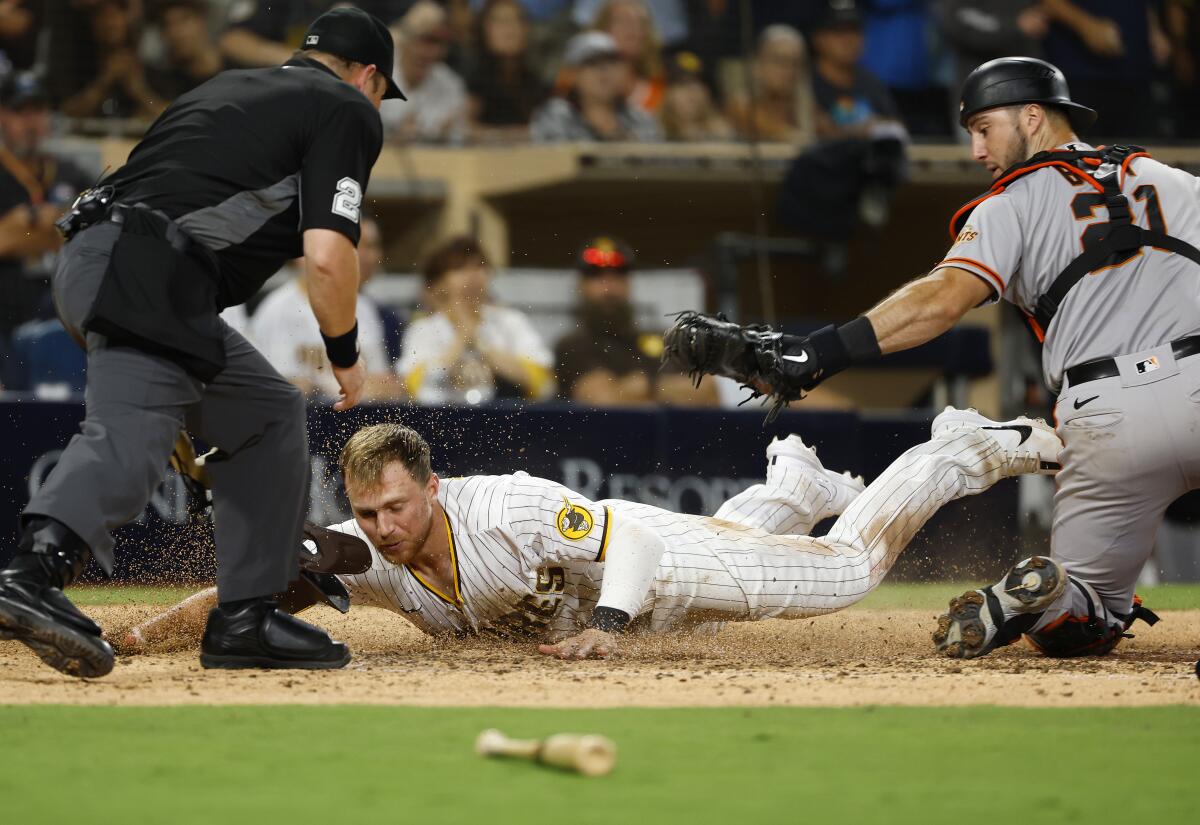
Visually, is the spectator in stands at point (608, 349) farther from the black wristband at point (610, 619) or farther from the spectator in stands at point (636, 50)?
the black wristband at point (610, 619)

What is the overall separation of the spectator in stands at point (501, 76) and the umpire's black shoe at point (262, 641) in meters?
8.20

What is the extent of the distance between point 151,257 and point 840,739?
226cm

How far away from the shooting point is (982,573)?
929 cm

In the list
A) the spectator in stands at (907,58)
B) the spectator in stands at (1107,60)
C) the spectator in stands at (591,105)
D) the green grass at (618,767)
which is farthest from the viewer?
the spectator in stands at (907,58)

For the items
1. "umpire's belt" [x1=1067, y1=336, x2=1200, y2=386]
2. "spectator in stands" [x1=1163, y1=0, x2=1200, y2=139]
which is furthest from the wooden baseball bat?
"spectator in stands" [x1=1163, y1=0, x2=1200, y2=139]

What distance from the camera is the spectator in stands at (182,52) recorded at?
11.3 metres

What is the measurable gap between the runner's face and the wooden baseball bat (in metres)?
1.80

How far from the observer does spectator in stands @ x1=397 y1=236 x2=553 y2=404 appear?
369 inches

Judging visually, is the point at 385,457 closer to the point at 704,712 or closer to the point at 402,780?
the point at 704,712

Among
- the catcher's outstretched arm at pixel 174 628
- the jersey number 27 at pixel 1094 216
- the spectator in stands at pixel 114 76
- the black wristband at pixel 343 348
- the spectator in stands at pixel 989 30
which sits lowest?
the catcher's outstretched arm at pixel 174 628

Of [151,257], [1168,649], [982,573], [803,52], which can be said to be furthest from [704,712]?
[803,52]

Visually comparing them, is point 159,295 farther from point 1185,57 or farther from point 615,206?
point 1185,57

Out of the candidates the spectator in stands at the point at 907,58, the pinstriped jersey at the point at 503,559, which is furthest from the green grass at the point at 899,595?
the spectator in stands at the point at 907,58

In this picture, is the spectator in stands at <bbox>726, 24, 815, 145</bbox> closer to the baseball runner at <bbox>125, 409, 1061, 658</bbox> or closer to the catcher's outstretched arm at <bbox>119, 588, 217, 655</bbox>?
the baseball runner at <bbox>125, 409, 1061, 658</bbox>
